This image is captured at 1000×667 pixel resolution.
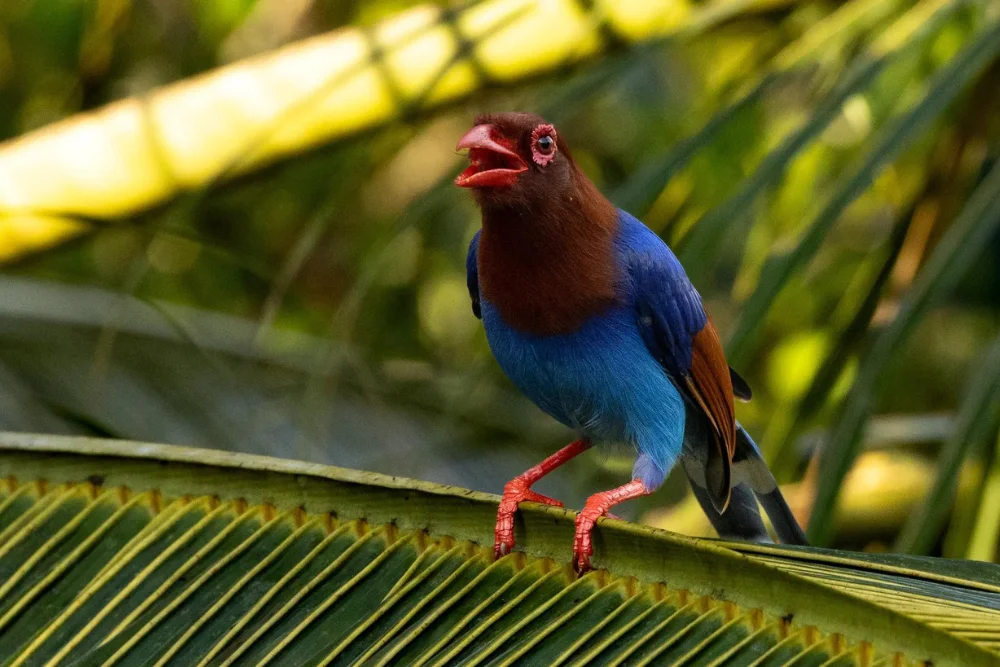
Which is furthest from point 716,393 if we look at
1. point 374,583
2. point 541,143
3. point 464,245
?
point 464,245

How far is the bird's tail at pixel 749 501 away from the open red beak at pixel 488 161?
98cm

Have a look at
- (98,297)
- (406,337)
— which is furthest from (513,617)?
(406,337)

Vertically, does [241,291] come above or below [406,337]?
above

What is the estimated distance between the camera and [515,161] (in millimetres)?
2660

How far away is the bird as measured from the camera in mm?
2670

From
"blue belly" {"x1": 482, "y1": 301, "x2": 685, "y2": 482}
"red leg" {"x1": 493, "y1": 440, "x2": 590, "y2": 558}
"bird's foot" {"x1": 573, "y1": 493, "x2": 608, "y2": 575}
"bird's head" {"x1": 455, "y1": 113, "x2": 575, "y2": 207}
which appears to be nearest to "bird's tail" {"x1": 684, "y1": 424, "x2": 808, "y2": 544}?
"blue belly" {"x1": 482, "y1": 301, "x2": 685, "y2": 482}

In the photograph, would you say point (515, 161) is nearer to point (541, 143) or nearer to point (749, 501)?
point (541, 143)

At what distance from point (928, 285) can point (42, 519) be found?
6.08 ft

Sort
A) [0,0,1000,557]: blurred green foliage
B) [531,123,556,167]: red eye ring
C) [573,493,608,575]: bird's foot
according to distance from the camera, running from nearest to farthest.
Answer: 1. [573,493,608,575]: bird's foot
2. [531,123,556,167]: red eye ring
3. [0,0,1000,557]: blurred green foliage

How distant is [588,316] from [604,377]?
150 mm

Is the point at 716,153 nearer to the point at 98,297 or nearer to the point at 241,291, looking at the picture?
the point at 98,297

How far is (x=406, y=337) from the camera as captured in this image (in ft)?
22.7

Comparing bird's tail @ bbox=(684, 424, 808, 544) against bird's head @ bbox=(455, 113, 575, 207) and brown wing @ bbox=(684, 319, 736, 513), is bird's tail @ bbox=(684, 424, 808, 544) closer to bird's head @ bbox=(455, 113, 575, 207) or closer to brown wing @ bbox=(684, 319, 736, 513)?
brown wing @ bbox=(684, 319, 736, 513)

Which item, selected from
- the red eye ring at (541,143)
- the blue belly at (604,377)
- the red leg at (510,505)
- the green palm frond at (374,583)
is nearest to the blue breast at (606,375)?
the blue belly at (604,377)
